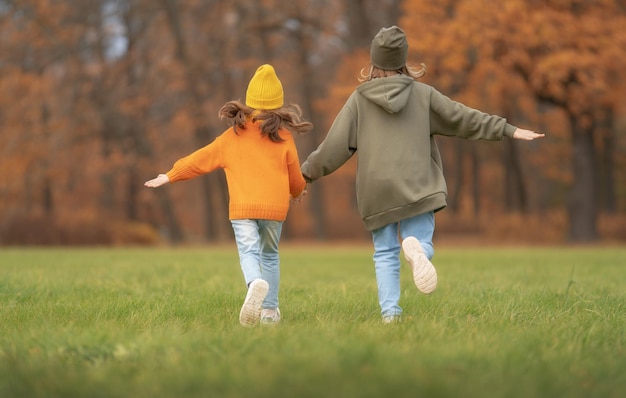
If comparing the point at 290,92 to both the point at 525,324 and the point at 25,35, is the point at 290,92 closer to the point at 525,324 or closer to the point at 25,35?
the point at 25,35

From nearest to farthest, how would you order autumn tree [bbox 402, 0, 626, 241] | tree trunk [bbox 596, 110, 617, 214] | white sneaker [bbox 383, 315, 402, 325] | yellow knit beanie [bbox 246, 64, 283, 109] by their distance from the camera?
white sneaker [bbox 383, 315, 402, 325] → yellow knit beanie [bbox 246, 64, 283, 109] → autumn tree [bbox 402, 0, 626, 241] → tree trunk [bbox 596, 110, 617, 214]

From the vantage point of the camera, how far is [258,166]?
5762 mm

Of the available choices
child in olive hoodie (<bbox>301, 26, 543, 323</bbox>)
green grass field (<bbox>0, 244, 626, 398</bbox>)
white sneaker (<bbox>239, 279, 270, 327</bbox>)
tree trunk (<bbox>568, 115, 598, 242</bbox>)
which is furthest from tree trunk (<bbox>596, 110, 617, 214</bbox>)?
white sneaker (<bbox>239, 279, 270, 327</bbox>)

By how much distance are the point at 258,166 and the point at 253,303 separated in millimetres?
1061

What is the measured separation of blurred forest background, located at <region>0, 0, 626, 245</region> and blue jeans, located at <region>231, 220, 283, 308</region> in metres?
14.9

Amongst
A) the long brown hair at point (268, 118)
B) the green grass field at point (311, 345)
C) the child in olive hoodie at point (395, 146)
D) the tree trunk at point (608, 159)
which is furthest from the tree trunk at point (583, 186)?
the long brown hair at point (268, 118)

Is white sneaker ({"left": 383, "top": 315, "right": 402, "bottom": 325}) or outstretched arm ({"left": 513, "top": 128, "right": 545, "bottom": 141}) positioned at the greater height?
outstretched arm ({"left": 513, "top": 128, "right": 545, "bottom": 141})

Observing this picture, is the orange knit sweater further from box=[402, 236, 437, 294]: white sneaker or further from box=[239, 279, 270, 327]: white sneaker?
box=[402, 236, 437, 294]: white sneaker

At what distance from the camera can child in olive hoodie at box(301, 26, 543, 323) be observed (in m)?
5.63

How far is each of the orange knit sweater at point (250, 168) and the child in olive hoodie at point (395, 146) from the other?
29cm

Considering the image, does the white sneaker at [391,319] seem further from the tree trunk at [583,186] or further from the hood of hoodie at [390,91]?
the tree trunk at [583,186]

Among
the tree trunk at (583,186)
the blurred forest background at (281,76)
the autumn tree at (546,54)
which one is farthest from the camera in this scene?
the tree trunk at (583,186)

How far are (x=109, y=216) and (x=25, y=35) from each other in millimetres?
6353

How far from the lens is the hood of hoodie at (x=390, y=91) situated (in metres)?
5.61
